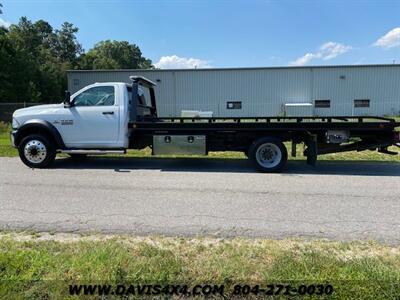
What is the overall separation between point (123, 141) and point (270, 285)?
6991 mm

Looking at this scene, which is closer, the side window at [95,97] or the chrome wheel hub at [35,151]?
the chrome wheel hub at [35,151]

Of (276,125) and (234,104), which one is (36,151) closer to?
(276,125)

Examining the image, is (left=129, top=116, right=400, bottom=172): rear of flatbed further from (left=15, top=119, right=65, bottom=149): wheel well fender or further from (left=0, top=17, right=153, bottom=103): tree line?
(left=0, top=17, right=153, bottom=103): tree line

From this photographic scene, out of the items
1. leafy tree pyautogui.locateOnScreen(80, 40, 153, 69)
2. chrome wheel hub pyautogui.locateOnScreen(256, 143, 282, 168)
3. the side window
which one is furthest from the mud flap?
leafy tree pyautogui.locateOnScreen(80, 40, 153, 69)

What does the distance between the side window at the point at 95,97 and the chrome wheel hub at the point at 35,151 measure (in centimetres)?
142

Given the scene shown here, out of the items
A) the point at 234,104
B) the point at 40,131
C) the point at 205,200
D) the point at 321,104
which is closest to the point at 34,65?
the point at 234,104

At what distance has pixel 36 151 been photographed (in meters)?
9.54

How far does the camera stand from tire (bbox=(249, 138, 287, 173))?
9.24 meters

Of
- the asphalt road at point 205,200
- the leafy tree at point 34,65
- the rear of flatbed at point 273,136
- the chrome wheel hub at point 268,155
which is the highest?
the leafy tree at point 34,65

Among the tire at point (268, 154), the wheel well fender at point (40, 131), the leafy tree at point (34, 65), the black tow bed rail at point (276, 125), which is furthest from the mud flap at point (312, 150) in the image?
the leafy tree at point (34, 65)

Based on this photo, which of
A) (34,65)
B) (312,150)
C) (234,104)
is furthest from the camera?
(34,65)

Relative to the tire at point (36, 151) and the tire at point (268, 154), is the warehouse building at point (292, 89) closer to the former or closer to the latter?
the tire at point (268, 154)

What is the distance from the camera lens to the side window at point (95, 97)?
9.65m

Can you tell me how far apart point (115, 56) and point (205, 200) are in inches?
4383
